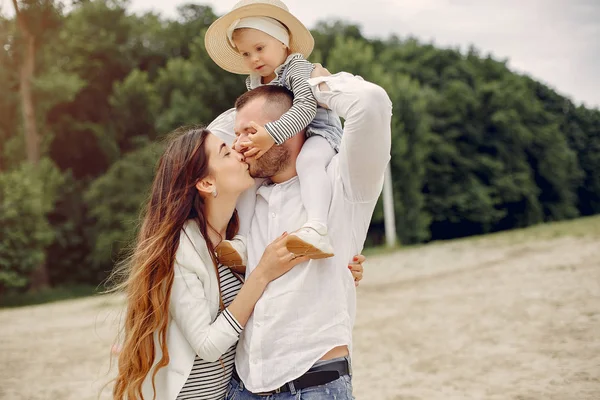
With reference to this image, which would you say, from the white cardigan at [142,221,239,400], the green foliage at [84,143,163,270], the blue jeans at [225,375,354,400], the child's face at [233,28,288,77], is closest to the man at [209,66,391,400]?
the blue jeans at [225,375,354,400]

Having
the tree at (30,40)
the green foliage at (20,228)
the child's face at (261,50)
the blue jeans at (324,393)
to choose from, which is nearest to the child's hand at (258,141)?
the child's face at (261,50)

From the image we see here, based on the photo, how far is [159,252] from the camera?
2086 mm

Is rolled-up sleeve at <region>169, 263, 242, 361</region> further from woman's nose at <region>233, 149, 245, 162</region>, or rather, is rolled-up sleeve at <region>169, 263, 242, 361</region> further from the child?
woman's nose at <region>233, 149, 245, 162</region>

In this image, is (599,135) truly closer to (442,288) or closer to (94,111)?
(94,111)

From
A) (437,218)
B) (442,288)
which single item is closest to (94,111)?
(437,218)

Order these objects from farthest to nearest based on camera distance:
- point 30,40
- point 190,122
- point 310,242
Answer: point 30,40
point 190,122
point 310,242

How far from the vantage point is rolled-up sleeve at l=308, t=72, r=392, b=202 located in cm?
190

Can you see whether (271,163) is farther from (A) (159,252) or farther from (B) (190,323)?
(B) (190,323)

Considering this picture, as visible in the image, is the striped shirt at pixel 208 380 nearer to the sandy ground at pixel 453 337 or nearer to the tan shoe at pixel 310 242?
the tan shoe at pixel 310 242

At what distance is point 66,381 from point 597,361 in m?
6.11

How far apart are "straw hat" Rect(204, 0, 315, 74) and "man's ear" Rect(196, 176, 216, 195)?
0.89 m

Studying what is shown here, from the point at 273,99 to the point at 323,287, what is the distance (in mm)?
769

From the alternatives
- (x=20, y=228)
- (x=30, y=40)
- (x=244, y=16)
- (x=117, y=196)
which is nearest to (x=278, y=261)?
(x=244, y=16)

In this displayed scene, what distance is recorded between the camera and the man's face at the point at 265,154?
86.2 inches
